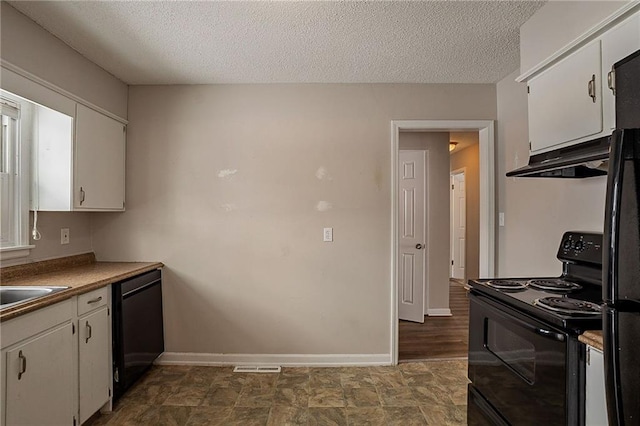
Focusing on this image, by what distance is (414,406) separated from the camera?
232cm

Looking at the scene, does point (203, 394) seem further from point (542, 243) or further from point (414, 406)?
point (542, 243)

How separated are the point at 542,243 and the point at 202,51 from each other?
8.65 ft

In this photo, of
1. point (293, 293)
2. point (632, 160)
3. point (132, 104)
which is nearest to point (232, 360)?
point (293, 293)

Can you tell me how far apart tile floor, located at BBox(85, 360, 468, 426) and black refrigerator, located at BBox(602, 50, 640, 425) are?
1.54 m

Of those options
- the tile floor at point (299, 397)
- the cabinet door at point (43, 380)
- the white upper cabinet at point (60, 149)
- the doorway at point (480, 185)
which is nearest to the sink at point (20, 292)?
the cabinet door at point (43, 380)

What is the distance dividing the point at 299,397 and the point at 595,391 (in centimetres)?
186

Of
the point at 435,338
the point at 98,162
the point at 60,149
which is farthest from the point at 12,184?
the point at 435,338

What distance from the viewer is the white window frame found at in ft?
7.07

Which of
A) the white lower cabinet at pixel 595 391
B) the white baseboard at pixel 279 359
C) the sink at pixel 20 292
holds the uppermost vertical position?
the sink at pixel 20 292

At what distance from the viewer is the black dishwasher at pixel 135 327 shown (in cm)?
229

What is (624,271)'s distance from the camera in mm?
844

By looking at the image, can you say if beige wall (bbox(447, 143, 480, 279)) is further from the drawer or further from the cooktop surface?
the drawer

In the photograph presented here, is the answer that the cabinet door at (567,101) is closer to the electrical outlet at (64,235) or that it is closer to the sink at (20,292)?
the sink at (20,292)

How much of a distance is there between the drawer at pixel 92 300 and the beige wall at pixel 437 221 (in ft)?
11.7
